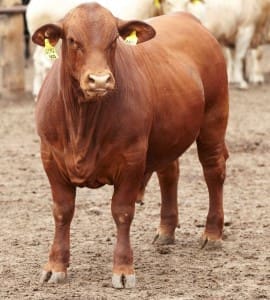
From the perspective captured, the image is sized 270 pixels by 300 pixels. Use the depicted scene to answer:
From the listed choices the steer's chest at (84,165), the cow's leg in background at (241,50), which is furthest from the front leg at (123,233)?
the cow's leg in background at (241,50)

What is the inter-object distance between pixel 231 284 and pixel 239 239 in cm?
115

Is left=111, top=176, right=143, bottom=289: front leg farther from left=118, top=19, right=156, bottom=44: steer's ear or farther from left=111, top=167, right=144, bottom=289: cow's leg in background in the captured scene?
left=118, top=19, right=156, bottom=44: steer's ear

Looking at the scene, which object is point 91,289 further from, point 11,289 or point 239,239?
point 239,239

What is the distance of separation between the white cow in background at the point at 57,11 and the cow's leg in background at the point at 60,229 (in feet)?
26.4

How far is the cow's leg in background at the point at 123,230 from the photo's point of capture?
19.1ft

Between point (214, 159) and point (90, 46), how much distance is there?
5.41 ft

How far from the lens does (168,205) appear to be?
271 inches

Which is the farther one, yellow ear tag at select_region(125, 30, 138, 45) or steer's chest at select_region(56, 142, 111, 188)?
yellow ear tag at select_region(125, 30, 138, 45)

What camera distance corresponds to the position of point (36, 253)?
6.68 m

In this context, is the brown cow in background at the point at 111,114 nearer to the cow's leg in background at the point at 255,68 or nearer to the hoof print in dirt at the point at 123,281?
the hoof print in dirt at the point at 123,281

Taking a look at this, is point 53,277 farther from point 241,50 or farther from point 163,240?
point 241,50

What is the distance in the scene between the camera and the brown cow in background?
5.52m

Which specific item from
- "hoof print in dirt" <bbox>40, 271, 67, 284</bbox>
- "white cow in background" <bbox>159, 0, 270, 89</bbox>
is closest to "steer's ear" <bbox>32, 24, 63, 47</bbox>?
"hoof print in dirt" <bbox>40, 271, 67, 284</bbox>

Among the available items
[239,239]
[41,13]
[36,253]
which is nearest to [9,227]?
[36,253]
